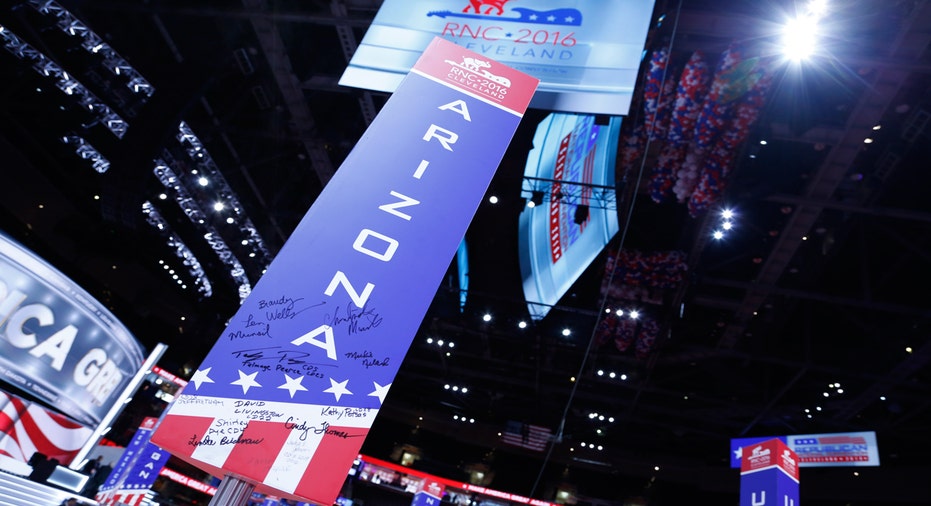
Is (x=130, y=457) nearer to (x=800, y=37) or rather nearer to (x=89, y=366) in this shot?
(x=89, y=366)

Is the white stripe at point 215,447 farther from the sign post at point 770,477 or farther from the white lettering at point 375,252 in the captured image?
the sign post at point 770,477

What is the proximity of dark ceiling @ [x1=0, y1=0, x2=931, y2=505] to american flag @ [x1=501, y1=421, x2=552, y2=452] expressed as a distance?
82 centimetres

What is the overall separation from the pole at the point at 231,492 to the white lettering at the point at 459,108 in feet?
5.36

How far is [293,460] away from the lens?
1.44 metres

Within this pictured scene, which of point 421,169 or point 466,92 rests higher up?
point 466,92

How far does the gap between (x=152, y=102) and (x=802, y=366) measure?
11988 mm

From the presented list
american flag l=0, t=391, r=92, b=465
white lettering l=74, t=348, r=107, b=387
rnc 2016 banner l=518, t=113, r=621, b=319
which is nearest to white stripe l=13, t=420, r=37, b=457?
american flag l=0, t=391, r=92, b=465

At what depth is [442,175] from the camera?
7.03ft

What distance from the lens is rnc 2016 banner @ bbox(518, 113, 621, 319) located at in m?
6.77

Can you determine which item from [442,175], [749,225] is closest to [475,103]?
[442,175]

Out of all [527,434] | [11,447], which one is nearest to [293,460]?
[11,447]

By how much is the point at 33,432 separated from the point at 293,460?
9.23 m

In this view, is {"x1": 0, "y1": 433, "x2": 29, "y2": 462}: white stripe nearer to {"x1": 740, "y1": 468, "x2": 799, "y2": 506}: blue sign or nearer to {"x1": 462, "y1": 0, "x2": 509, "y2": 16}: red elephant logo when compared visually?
{"x1": 462, "y1": 0, "x2": 509, "y2": 16}: red elephant logo

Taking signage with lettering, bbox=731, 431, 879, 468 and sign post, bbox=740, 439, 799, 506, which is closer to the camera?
sign post, bbox=740, 439, 799, 506
